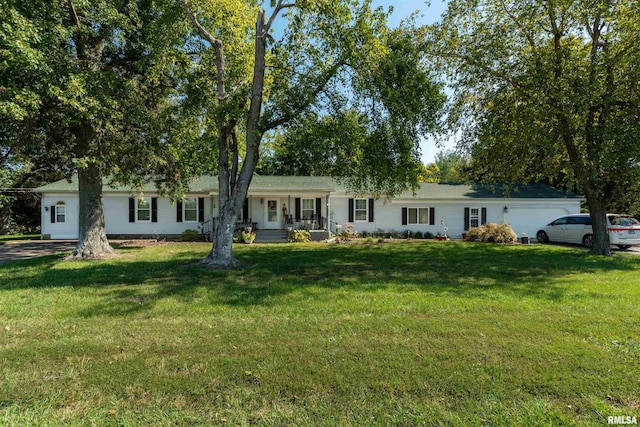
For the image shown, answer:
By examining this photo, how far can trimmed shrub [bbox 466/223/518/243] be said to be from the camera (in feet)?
61.5

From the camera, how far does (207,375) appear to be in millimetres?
3607

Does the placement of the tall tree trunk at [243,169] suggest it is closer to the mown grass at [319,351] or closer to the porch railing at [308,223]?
the mown grass at [319,351]

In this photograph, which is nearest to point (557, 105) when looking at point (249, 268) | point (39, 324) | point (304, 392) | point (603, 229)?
point (603, 229)

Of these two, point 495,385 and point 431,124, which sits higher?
point 431,124

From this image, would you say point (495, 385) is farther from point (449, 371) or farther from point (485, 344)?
point (485, 344)

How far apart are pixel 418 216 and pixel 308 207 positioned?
6.87 meters

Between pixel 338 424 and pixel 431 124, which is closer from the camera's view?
pixel 338 424

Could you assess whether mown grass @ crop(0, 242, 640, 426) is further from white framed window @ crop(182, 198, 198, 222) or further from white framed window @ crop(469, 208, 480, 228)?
white framed window @ crop(469, 208, 480, 228)

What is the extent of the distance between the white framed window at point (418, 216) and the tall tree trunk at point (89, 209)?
52.2ft

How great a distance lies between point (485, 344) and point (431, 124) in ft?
22.6

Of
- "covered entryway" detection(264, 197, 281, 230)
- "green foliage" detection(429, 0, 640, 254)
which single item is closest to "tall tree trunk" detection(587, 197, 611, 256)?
"green foliage" detection(429, 0, 640, 254)

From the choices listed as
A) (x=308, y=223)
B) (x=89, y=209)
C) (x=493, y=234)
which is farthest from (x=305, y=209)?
(x=89, y=209)

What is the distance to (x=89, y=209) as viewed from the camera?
41.8ft

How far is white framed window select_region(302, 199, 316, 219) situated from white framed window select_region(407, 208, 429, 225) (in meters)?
5.89
